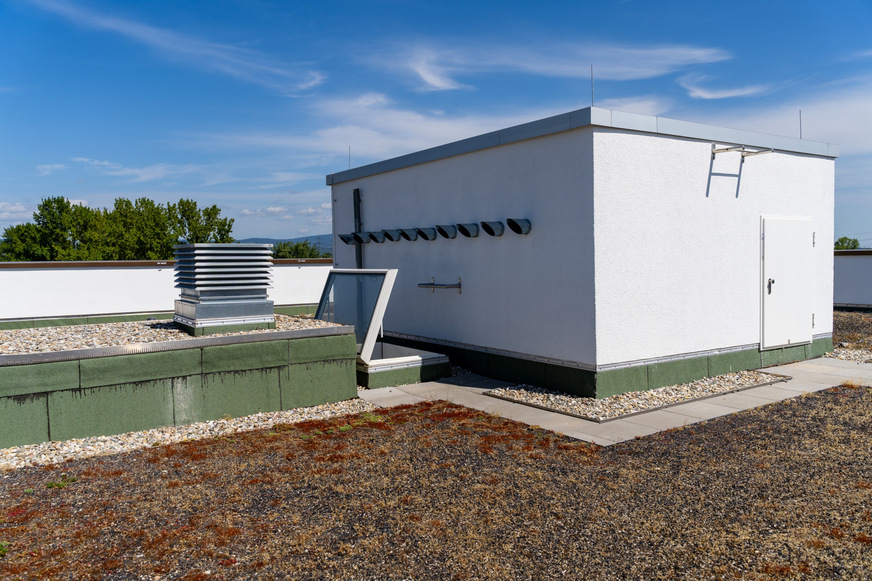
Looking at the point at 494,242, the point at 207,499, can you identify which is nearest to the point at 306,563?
the point at 207,499

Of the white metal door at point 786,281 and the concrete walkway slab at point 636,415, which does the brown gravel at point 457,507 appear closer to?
the concrete walkway slab at point 636,415

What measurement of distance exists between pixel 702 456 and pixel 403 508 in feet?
9.69

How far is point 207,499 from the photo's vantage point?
4852 millimetres

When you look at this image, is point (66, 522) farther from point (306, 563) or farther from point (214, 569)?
point (306, 563)

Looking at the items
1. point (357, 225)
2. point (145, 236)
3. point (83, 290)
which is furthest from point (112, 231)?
point (357, 225)

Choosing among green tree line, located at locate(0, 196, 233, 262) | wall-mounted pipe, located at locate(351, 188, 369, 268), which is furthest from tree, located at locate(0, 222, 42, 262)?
wall-mounted pipe, located at locate(351, 188, 369, 268)

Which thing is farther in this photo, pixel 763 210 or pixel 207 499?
pixel 763 210

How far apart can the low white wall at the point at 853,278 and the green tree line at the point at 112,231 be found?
33.8 meters

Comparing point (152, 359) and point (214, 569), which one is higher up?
point (152, 359)

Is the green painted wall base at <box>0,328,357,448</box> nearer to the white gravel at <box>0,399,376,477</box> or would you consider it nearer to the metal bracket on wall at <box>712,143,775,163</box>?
the white gravel at <box>0,399,376,477</box>

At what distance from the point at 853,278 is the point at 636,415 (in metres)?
15.0

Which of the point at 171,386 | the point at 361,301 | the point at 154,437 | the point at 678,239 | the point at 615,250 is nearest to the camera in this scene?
the point at 154,437

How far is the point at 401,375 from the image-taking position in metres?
9.17

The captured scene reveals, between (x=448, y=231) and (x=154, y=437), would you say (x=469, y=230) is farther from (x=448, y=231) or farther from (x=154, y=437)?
(x=154, y=437)
